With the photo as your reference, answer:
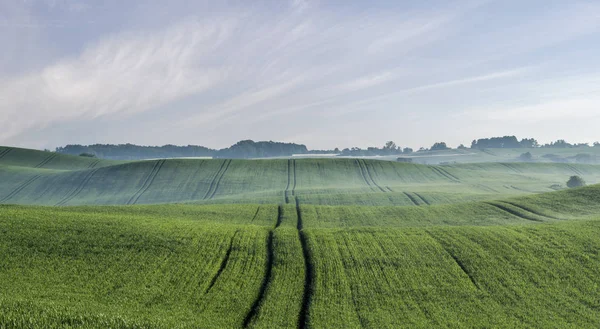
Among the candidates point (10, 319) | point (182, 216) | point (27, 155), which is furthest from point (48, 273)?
point (27, 155)

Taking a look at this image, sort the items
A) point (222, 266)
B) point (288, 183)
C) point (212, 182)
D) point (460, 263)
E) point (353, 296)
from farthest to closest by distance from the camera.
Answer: point (288, 183) → point (212, 182) → point (460, 263) → point (222, 266) → point (353, 296)

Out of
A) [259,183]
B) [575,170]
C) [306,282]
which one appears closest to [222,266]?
[306,282]

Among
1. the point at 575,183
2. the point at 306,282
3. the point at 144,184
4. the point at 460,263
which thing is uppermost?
the point at 144,184

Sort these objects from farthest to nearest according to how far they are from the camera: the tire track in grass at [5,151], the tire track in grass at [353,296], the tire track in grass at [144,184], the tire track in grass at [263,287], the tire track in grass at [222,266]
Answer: the tire track in grass at [5,151] < the tire track in grass at [144,184] < the tire track in grass at [222,266] < the tire track in grass at [263,287] < the tire track in grass at [353,296]

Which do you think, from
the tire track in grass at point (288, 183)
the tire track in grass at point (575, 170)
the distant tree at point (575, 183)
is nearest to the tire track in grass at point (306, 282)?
the tire track in grass at point (288, 183)

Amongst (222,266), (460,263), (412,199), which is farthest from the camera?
(412,199)

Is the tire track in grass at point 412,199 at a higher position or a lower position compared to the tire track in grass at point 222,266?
lower

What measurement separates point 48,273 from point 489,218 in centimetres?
3456

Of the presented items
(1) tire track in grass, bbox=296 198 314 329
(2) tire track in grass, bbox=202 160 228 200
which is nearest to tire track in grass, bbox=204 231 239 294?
(1) tire track in grass, bbox=296 198 314 329

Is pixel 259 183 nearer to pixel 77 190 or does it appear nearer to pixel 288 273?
pixel 77 190

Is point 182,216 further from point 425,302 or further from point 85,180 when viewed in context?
point 85,180

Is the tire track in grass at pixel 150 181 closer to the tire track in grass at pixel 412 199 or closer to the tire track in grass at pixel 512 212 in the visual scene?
the tire track in grass at pixel 412 199

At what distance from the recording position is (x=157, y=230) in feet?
78.1

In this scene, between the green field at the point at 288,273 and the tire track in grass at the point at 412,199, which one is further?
the tire track in grass at the point at 412,199
